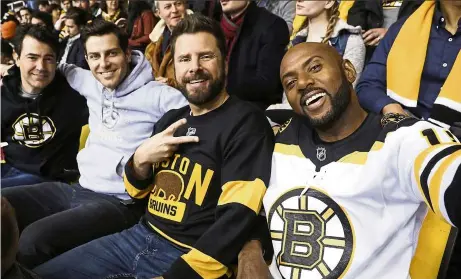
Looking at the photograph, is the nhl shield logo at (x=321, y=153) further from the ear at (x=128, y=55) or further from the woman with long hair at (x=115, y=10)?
the woman with long hair at (x=115, y=10)

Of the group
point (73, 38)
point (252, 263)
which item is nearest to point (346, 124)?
point (252, 263)

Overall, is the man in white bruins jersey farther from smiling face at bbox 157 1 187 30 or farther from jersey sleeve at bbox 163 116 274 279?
smiling face at bbox 157 1 187 30

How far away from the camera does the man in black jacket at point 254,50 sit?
237 cm

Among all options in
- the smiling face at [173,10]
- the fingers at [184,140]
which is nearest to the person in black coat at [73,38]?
the smiling face at [173,10]

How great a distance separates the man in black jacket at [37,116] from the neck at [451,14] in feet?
5.43

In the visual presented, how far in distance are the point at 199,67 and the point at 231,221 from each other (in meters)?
0.54

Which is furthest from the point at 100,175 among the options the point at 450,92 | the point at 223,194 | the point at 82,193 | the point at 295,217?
the point at 450,92

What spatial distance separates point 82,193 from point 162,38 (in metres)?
1.32

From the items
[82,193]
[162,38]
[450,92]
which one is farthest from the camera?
[162,38]

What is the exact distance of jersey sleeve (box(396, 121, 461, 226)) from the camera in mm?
953

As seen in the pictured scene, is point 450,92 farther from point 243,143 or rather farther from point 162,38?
point 162,38

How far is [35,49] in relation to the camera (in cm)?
228

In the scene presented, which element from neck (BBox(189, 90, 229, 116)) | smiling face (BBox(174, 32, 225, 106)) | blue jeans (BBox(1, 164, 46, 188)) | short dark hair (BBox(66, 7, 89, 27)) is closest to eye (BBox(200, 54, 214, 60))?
smiling face (BBox(174, 32, 225, 106))

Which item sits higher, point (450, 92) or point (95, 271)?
→ point (450, 92)
